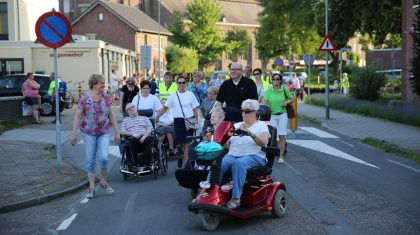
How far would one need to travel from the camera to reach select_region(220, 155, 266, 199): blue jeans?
24.3 feet

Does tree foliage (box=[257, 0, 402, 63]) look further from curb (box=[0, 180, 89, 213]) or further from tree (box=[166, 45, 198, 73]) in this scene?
curb (box=[0, 180, 89, 213])

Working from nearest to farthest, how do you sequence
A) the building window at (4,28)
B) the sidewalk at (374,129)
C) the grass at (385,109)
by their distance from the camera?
1. the sidewalk at (374,129)
2. the grass at (385,109)
3. the building window at (4,28)

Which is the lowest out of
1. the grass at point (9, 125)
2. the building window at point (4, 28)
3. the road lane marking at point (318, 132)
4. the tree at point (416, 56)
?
the road lane marking at point (318, 132)

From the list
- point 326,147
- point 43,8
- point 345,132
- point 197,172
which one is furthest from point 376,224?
point 43,8

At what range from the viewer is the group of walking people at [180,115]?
7.84m

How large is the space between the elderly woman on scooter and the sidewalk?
340 inches

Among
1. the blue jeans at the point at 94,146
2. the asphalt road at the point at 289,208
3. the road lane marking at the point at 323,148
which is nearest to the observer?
the asphalt road at the point at 289,208

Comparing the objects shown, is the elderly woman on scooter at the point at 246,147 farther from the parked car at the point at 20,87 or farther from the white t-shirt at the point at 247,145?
the parked car at the point at 20,87

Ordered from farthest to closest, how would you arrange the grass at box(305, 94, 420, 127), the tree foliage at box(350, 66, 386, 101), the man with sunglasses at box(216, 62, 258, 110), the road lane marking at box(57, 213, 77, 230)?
the tree foliage at box(350, 66, 386, 101) → the grass at box(305, 94, 420, 127) → the man with sunglasses at box(216, 62, 258, 110) → the road lane marking at box(57, 213, 77, 230)

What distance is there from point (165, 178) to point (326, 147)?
227 inches

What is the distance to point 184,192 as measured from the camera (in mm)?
9883

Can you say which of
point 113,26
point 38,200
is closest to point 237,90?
point 38,200

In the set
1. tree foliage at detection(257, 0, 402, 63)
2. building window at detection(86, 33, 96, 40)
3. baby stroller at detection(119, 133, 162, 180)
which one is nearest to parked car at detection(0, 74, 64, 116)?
tree foliage at detection(257, 0, 402, 63)

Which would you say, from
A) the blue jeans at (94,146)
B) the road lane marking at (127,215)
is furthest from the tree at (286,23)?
the road lane marking at (127,215)
